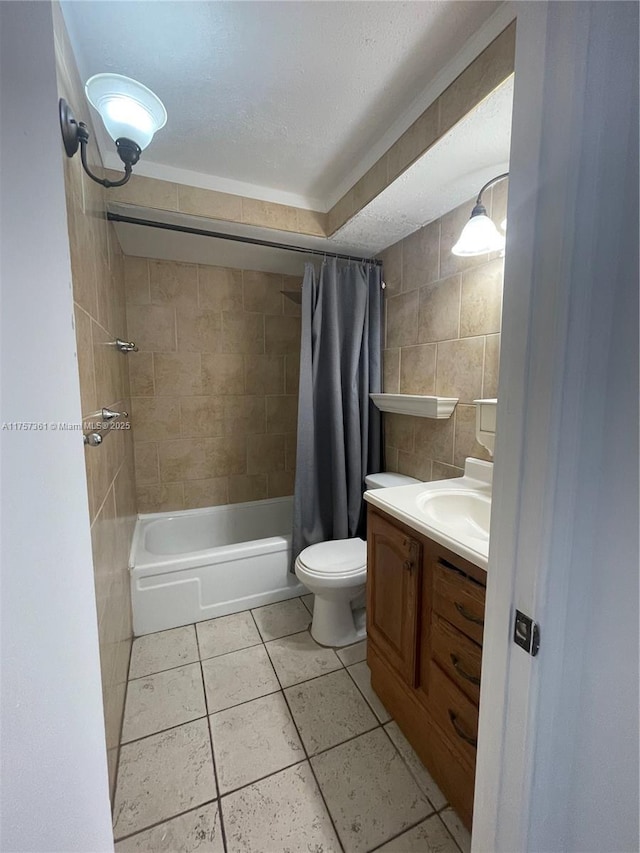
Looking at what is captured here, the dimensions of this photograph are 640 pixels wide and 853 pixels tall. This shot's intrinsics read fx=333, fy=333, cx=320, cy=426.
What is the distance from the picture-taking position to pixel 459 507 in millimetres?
1384

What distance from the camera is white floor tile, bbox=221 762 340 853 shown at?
951mm

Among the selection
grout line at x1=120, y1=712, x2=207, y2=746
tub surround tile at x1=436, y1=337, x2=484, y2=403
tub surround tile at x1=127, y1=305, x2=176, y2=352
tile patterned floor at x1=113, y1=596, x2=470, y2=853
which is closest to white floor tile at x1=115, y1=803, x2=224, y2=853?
tile patterned floor at x1=113, y1=596, x2=470, y2=853

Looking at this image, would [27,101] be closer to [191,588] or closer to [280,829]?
[280,829]

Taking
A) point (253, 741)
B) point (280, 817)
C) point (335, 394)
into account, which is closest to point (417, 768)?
point (280, 817)

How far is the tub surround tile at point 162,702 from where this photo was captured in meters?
1.29

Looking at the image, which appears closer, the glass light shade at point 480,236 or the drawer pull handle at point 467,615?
the drawer pull handle at point 467,615

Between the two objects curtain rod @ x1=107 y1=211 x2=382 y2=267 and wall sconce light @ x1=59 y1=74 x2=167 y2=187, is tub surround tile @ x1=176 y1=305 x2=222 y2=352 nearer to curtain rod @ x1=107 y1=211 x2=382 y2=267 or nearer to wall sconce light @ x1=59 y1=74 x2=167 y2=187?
curtain rod @ x1=107 y1=211 x2=382 y2=267

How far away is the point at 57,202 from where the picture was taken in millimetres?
→ 465

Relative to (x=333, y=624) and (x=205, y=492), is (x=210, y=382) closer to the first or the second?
(x=205, y=492)

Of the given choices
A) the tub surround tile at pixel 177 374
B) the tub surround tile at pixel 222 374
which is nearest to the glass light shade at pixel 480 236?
the tub surround tile at pixel 222 374

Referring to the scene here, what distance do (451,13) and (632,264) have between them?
1076mm

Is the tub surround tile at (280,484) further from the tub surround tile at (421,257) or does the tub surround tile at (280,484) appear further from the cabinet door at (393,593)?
the tub surround tile at (421,257)

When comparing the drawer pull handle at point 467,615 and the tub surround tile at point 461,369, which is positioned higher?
the tub surround tile at point 461,369

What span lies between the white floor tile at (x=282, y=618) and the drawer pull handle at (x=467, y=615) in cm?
115
